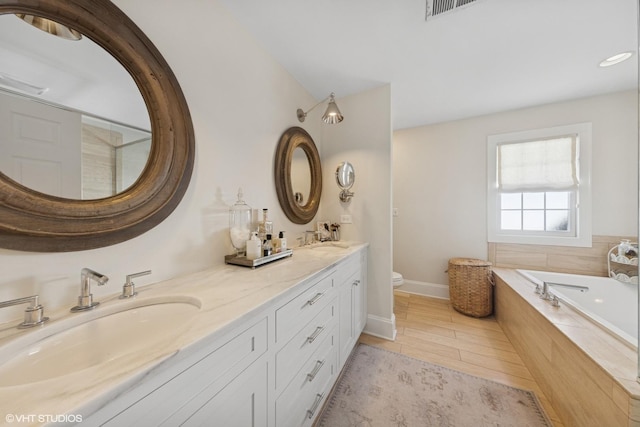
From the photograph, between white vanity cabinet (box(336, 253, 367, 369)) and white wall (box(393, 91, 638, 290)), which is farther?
white wall (box(393, 91, 638, 290))

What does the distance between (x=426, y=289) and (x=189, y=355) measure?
10.2 feet

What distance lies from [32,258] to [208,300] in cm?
54

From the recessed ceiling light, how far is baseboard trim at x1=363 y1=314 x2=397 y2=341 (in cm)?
275

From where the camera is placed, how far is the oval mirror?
7.02ft

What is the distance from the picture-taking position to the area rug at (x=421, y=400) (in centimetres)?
122

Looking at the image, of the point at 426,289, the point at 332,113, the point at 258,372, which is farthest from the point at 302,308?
the point at 426,289

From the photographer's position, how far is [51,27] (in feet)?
2.32

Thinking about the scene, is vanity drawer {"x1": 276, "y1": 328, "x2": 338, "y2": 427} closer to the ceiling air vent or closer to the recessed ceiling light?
the ceiling air vent

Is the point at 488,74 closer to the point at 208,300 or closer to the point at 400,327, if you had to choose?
the point at 400,327

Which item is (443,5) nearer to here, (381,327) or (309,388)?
(309,388)

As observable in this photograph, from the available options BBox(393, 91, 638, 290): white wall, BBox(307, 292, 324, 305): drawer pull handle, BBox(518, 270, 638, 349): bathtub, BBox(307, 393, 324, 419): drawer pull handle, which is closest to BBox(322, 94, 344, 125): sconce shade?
BBox(307, 292, 324, 305): drawer pull handle

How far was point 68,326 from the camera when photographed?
637mm

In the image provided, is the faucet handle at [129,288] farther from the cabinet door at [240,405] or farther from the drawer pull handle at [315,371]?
the drawer pull handle at [315,371]

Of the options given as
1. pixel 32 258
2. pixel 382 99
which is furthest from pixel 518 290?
pixel 32 258
